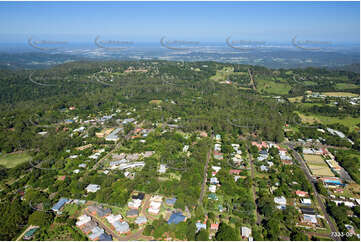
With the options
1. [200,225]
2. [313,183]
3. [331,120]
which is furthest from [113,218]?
[331,120]

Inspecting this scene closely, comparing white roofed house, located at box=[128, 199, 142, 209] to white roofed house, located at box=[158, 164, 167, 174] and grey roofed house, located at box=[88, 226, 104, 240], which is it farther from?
white roofed house, located at box=[158, 164, 167, 174]

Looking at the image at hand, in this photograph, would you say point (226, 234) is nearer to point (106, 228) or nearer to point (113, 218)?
point (113, 218)

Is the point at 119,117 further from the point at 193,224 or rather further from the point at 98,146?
the point at 193,224

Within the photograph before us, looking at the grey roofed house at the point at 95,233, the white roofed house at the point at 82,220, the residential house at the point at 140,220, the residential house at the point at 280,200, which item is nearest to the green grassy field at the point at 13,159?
the white roofed house at the point at 82,220

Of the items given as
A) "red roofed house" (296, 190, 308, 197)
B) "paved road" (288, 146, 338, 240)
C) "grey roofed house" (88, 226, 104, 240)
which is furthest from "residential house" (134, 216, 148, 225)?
"paved road" (288, 146, 338, 240)

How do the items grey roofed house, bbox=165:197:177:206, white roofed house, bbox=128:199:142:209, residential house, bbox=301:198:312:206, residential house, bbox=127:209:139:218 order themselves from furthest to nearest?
residential house, bbox=301:198:312:206
grey roofed house, bbox=165:197:177:206
white roofed house, bbox=128:199:142:209
residential house, bbox=127:209:139:218

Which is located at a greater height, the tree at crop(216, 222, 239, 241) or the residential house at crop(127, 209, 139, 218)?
the tree at crop(216, 222, 239, 241)

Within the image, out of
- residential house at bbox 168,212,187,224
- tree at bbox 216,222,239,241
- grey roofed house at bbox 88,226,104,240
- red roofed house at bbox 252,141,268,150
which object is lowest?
grey roofed house at bbox 88,226,104,240

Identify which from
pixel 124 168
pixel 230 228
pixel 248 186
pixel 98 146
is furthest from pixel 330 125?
pixel 98 146
